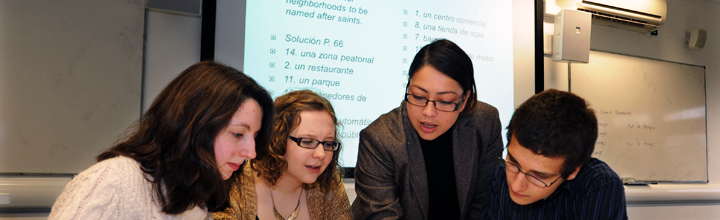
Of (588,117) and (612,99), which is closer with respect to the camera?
(588,117)

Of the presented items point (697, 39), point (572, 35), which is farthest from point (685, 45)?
point (572, 35)

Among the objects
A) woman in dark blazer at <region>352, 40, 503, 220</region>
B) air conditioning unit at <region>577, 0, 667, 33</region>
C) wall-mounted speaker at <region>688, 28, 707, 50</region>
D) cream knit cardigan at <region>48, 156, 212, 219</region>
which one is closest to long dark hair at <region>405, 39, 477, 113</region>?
woman in dark blazer at <region>352, 40, 503, 220</region>

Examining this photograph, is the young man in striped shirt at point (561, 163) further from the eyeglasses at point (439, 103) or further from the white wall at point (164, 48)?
the white wall at point (164, 48)

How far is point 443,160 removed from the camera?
1.56 m

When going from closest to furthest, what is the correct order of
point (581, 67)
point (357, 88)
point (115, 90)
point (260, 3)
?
point (115, 90) < point (260, 3) < point (357, 88) < point (581, 67)

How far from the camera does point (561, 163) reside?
1138 mm

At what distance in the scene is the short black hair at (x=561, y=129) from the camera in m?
1.12

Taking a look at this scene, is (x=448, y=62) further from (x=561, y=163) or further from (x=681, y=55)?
(x=681, y=55)

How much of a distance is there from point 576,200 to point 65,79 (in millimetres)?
1948

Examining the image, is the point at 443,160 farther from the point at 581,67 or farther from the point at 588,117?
the point at 581,67

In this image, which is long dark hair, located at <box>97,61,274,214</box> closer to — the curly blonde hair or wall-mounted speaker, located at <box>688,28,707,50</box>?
the curly blonde hair

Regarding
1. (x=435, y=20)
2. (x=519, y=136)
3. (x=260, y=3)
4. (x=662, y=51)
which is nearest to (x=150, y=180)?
(x=519, y=136)

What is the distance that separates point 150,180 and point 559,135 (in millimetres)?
935

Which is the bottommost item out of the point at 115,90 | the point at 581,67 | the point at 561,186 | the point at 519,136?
the point at 561,186
